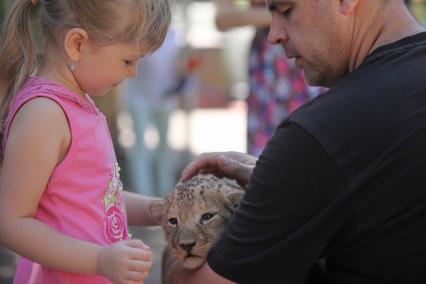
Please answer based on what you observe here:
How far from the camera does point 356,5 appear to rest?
250 centimetres

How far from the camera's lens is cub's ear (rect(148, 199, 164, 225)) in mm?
2922

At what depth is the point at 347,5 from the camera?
246cm

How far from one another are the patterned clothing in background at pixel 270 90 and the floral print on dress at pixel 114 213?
2.21 metres

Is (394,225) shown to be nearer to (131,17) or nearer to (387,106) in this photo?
(387,106)

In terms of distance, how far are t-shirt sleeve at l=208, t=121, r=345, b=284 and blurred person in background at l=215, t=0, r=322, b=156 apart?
2398mm

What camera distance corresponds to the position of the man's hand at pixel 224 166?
2945 mm

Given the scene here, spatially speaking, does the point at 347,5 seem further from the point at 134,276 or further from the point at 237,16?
the point at 237,16

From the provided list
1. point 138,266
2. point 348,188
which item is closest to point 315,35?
point 348,188

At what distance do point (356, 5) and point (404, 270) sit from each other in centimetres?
81

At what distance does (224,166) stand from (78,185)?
63 centimetres

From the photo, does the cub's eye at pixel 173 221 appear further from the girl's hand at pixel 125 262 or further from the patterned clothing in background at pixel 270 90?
the patterned clothing in background at pixel 270 90

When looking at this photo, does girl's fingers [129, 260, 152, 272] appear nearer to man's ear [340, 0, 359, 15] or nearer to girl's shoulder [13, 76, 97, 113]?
girl's shoulder [13, 76, 97, 113]

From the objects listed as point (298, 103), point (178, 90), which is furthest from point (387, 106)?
point (178, 90)

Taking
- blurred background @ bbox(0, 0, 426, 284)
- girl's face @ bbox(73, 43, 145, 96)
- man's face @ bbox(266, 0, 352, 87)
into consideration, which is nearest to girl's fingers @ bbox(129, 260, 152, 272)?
girl's face @ bbox(73, 43, 145, 96)
